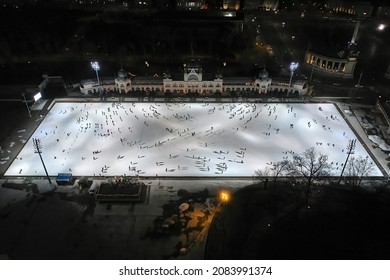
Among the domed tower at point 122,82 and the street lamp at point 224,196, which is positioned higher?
the domed tower at point 122,82

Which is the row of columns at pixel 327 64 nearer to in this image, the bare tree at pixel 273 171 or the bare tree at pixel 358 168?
the bare tree at pixel 358 168

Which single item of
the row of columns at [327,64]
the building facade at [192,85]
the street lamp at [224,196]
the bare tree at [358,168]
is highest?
the row of columns at [327,64]

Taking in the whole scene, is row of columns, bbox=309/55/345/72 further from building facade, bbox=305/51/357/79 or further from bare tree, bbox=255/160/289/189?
bare tree, bbox=255/160/289/189

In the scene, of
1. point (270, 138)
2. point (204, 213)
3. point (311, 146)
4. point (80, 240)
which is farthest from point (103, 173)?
point (311, 146)

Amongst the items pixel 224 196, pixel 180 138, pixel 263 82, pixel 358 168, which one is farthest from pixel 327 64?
pixel 224 196

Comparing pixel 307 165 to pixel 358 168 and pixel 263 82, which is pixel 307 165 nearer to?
pixel 358 168

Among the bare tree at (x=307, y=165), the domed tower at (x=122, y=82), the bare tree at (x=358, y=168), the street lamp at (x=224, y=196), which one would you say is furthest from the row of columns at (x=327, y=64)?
the street lamp at (x=224, y=196)
